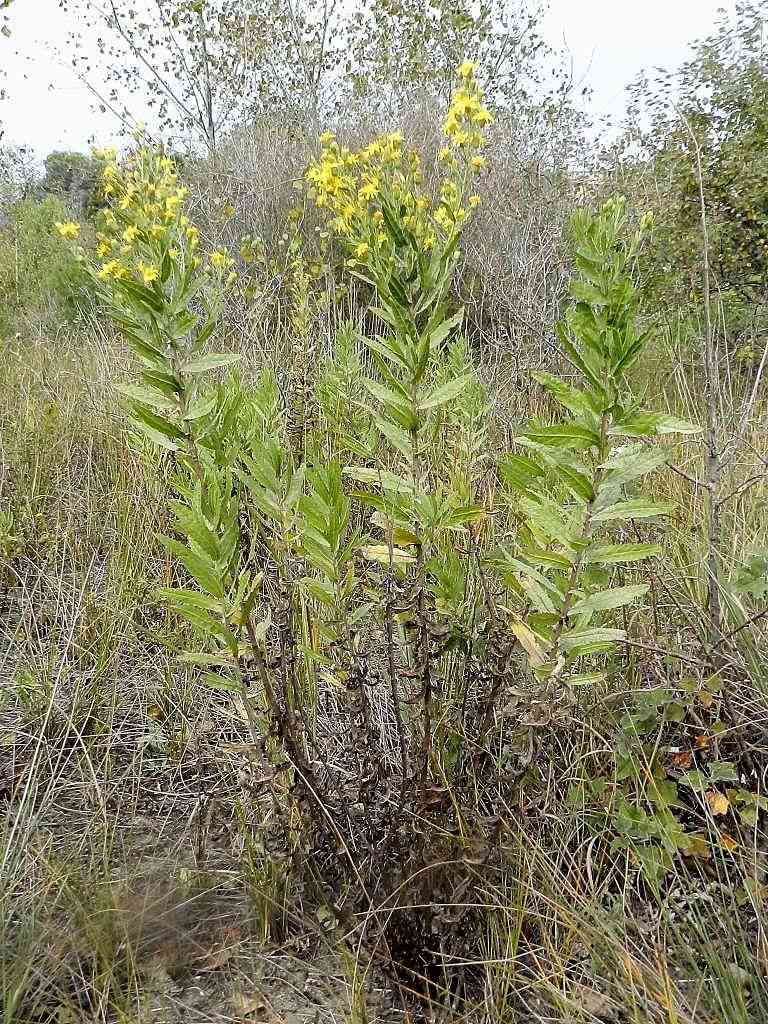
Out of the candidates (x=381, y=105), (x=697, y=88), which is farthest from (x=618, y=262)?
(x=381, y=105)

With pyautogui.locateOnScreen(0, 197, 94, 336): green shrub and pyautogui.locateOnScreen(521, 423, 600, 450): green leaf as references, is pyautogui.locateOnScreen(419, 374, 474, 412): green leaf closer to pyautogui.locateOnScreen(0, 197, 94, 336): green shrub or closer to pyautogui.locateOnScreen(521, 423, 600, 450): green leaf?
pyautogui.locateOnScreen(521, 423, 600, 450): green leaf

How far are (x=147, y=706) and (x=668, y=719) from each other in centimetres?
144

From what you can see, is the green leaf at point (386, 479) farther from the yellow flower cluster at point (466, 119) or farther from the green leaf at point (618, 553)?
the yellow flower cluster at point (466, 119)

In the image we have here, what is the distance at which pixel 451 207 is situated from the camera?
1432 mm

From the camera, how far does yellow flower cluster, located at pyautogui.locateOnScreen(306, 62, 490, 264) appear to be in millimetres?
1173

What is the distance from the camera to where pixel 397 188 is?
1212mm

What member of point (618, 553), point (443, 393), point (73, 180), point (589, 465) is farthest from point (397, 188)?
point (73, 180)

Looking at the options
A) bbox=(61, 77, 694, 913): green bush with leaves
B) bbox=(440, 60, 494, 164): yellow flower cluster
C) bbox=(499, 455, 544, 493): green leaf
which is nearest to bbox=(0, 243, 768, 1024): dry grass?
bbox=(61, 77, 694, 913): green bush with leaves

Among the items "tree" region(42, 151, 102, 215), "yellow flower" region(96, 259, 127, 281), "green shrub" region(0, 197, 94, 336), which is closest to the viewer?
"yellow flower" region(96, 259, 127, 281)

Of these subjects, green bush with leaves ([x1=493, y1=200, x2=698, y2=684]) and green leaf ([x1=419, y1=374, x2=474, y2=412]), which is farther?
green leaf ([x1=419, y1=374, x2=474, y2=412])

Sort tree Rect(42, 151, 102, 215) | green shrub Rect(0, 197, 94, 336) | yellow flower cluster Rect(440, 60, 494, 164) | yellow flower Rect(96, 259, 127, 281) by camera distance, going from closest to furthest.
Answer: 1. yellow flower Rect(96, 259, 127, 281)
2. yellow flower cluster Rect(440, 60, 494, 164)
3. green shrub Rect(0, 197, 94, 336)
4. tree Rect(42, 151, 102, 215)

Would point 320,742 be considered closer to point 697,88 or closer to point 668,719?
point 668,719

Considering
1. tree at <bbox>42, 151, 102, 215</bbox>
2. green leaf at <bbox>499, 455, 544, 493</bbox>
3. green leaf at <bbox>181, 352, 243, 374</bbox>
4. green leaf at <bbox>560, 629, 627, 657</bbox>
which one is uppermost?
tree at <bbox>42, 151, 102, 215</bbox>

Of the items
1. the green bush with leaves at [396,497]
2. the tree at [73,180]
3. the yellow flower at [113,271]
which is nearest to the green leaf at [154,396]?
the green bush with leaves at [396,497]
